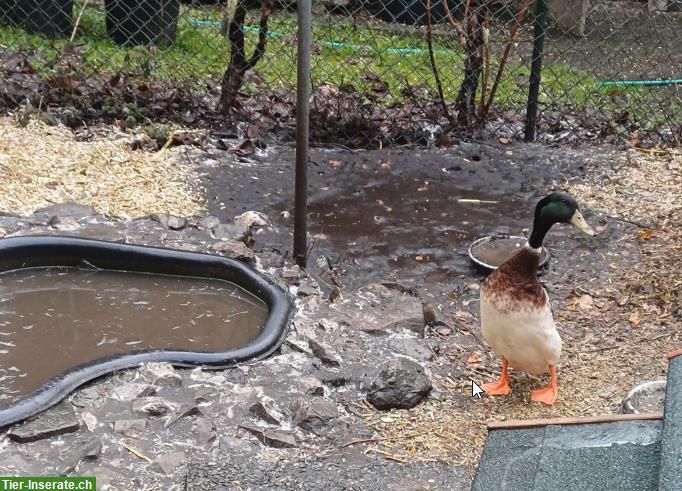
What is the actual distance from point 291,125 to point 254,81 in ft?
1.92

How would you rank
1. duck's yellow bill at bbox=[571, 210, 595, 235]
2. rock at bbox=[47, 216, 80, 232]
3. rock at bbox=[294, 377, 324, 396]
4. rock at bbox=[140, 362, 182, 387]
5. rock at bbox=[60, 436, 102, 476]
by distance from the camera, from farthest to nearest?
rock at bbox=[47, 216, 80, 232] < duck's yellow bill at bbox=[571, 210, 595, 235] < rock at bbox=[294, 377, 324, 396] < rock at bbox=[140, 362, 182, 387] < rock at bbox=[60, 436, 102, 476]

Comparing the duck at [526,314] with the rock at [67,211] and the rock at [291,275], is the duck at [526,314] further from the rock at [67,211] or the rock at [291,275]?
the rock at [67,211]

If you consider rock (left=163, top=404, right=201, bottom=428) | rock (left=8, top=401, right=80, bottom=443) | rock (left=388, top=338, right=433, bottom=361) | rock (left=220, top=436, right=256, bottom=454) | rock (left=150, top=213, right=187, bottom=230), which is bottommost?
rock (left=220, top=436, right=256, bottom=454)

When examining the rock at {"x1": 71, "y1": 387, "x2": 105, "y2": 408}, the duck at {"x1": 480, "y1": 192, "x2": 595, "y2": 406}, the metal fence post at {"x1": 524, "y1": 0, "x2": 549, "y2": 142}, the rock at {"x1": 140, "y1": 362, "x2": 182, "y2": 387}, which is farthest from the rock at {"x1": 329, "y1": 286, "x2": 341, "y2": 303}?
the metal fence post at {"x1": 524, "y1": 0, "x2": 549, "y2": 142}

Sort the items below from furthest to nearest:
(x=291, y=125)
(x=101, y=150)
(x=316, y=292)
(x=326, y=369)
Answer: (x=291, y=125) < (x=101, y=150) < (x=316, y=292) < (x=326, y=369)

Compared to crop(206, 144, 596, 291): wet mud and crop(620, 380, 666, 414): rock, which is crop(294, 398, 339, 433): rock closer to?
crop(620, 380, 666, 414): rock

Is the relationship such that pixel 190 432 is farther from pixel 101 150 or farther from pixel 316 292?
pixel 101 150

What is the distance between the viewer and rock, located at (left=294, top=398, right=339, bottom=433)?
Answer: 3.19 m

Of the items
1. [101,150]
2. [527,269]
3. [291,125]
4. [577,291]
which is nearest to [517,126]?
[291,125]

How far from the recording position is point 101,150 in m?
5.22

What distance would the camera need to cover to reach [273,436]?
10.2 feet

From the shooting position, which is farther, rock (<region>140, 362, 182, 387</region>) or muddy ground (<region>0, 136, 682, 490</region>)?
rock (<region>140, 362, 182, 387</region>)

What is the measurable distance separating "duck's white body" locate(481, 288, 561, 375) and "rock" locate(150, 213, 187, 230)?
1666 millimetres

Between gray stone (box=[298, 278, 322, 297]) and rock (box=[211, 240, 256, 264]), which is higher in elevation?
rock (box=[211, 240, 256, 264])
